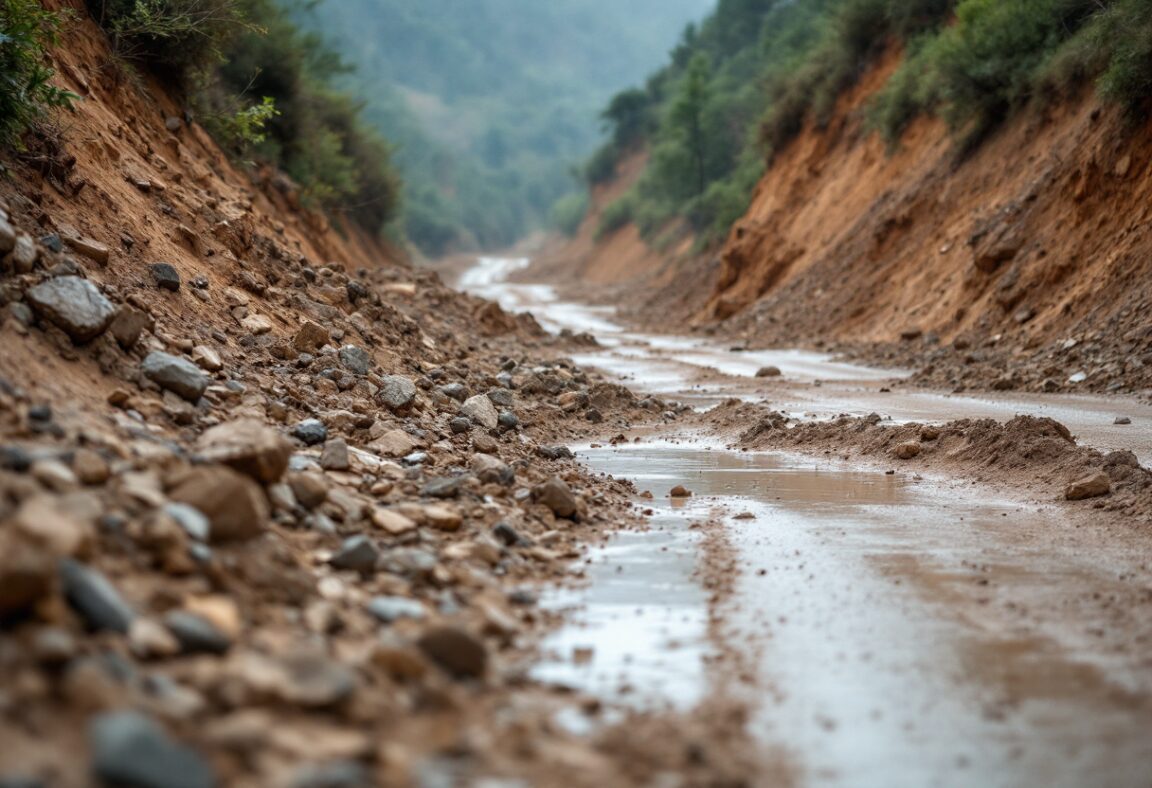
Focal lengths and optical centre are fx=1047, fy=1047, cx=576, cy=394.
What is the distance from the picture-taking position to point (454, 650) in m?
3.58

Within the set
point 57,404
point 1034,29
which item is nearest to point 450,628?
point 57,404

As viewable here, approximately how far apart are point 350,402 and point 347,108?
26268 millimetres

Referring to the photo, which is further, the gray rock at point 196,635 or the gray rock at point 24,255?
the gray rock at point 24,255

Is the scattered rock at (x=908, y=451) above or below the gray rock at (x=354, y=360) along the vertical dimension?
below

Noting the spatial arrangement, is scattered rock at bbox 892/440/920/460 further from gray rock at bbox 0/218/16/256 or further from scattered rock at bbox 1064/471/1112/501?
gray rock at bbox 0/218/16/256

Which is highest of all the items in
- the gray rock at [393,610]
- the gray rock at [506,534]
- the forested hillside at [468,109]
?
the forested hillside at [468,109]

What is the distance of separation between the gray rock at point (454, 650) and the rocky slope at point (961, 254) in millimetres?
9986

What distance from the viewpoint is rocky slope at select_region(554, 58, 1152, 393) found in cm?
1334

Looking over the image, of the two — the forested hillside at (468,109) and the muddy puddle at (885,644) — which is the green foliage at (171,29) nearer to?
the muddy puddle at (885,644)

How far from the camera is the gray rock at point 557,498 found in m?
6.29

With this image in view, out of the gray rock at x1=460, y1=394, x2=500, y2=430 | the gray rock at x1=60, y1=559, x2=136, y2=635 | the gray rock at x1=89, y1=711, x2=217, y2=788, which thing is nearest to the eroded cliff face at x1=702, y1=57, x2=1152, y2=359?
the gray rock at x1=460, y1=394, x2=500, y2=430

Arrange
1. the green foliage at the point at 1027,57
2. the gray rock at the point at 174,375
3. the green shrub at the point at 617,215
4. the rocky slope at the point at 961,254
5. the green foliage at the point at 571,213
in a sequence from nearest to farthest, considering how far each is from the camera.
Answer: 1. the gray rock at the point at 174,375
2. the rocky slope at the point at 961,254
3. the green foliage at the point at 1027,57
4. the green shrub at the point at 617,215
5. the green foliage at the point at 571,213

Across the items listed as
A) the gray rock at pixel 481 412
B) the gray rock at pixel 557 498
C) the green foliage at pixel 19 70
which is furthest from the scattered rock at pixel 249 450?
the gray rock at pixel 481 412

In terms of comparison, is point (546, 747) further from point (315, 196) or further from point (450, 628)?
point (315, 196)
